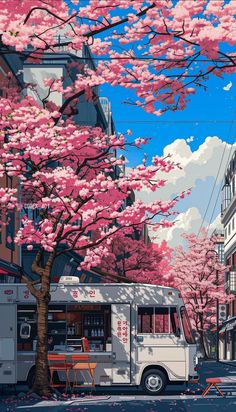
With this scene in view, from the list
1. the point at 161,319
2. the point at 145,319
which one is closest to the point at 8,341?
the point at 145,319

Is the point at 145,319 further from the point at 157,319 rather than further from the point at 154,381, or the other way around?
the point at 154,381

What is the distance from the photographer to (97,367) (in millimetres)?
26625

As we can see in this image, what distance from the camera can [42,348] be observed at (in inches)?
998

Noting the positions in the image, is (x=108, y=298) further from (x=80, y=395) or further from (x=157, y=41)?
(x=157, y=41)

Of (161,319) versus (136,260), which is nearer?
(161,319)

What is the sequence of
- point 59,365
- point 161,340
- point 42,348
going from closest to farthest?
point 42,348 < point 59,365 < point 161,340

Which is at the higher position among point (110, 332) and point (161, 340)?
point (110, 332)

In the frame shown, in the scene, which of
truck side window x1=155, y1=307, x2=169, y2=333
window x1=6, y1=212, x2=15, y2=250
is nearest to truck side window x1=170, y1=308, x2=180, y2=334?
truck side window x1=155, y1=307, x2=169, y2=333

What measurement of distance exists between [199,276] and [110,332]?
67.3 meters

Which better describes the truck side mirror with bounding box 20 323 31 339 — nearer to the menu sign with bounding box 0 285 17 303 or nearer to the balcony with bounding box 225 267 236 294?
the menu sign with bounding box 0 285 17 303

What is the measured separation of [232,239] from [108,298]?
262ft

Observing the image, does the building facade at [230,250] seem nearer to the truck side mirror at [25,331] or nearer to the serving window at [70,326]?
the serving window at [70,326]

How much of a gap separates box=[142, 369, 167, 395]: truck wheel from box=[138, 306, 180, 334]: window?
127cm

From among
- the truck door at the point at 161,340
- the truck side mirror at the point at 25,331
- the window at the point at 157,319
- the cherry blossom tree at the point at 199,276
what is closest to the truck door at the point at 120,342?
the truck door at the point at 161,340
